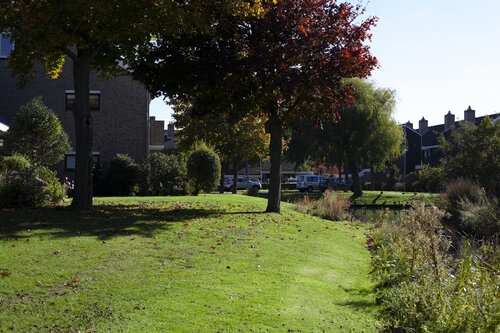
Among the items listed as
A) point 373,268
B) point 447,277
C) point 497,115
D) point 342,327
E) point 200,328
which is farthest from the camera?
point 497,115

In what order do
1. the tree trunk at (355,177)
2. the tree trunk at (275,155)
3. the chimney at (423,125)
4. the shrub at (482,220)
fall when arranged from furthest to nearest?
1. the chimney at (423,125)
2. the tree trunk at (355,177)
3. the tree trunk at (275,155)
4. the shrub at (482,220)

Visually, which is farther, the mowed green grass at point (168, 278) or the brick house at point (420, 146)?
the brick house at point (420, 146)

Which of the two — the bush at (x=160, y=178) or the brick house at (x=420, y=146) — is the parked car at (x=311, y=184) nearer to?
the brick house at (x=420, y=146)

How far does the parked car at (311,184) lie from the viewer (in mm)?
57812

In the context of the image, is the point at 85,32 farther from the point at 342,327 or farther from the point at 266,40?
the point at 342,327

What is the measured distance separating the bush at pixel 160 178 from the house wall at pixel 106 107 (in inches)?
199

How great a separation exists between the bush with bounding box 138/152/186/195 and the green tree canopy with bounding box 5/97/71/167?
4.47 metres

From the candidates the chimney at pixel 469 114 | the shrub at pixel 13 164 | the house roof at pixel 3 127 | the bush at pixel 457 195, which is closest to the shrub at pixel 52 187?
the shrub at pixel 13 164

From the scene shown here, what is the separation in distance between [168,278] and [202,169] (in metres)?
20.0

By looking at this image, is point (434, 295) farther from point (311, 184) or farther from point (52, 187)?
point (311, 184)

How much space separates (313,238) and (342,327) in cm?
783

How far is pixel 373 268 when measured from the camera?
11828mm

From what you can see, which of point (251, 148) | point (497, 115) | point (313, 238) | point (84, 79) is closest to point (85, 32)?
point (84, 79)

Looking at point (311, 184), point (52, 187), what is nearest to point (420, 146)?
point (311, 184)
